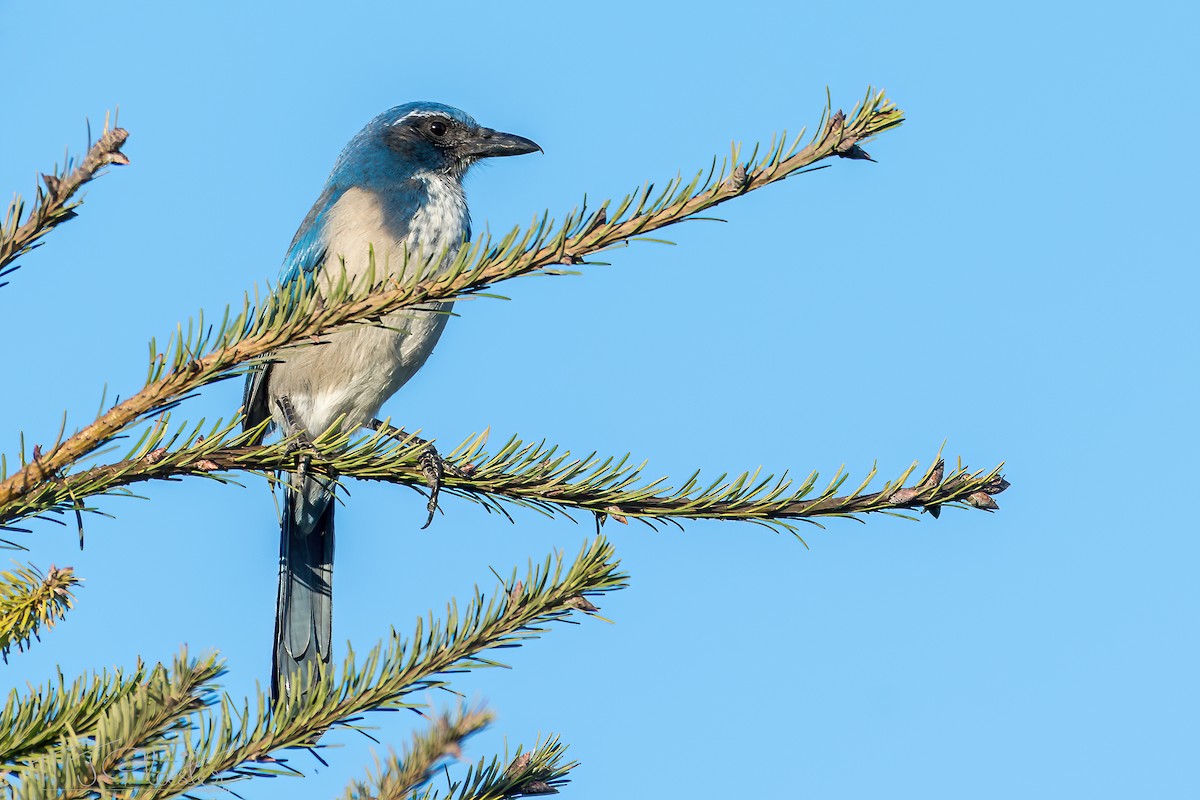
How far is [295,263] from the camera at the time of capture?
18.8ft

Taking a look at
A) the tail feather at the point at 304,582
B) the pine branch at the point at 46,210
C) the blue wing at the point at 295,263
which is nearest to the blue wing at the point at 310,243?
the blue wing at the point at 295,263

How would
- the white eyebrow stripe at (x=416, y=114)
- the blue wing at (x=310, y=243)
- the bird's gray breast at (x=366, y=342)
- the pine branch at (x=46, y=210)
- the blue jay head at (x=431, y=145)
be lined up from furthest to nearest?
the white eyebrow stripe at (x=416, y=114) → the blue jay head at (x=431, y=145) → the blue wing at (x=310, y=243) → the bird's gray breast at (x=366, y=342) → the pine branch at (x=46, y=210)

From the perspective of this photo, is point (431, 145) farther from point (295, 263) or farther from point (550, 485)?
point (550, 485)

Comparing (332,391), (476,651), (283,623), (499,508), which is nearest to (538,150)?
(332,391)

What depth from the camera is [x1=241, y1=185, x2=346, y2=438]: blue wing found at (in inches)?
218

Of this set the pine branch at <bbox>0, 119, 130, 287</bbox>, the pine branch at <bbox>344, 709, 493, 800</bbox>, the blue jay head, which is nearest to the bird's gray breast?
the blue jay head

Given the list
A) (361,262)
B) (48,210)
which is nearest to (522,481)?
(48,210)

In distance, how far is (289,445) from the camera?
2752 mm

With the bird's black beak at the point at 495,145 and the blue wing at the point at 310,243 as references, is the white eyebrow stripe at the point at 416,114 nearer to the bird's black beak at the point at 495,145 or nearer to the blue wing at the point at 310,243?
the bird's black beak at the point at 495,145

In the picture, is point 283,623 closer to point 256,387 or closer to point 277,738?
point 256,387

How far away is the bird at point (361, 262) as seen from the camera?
4957 mm

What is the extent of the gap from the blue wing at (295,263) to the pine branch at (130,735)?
11.5ft

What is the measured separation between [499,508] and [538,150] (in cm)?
348

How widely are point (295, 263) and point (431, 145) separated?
1010 millimetres
